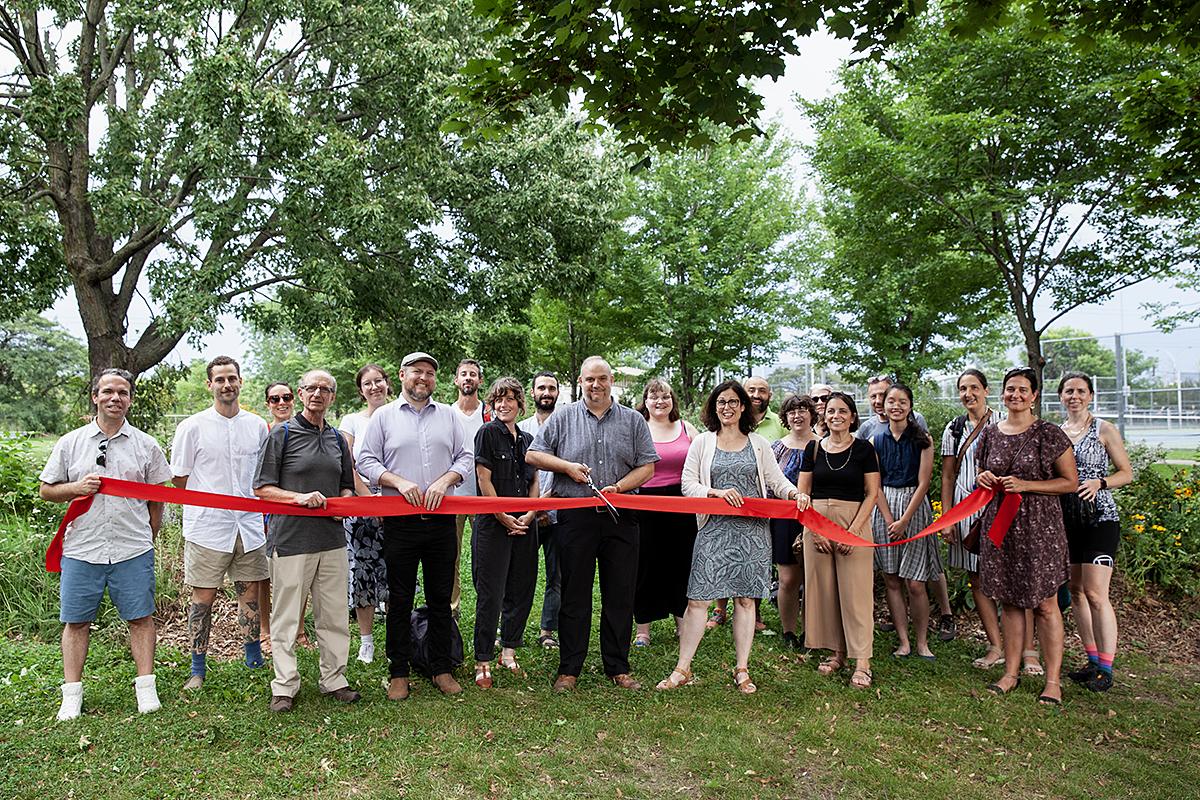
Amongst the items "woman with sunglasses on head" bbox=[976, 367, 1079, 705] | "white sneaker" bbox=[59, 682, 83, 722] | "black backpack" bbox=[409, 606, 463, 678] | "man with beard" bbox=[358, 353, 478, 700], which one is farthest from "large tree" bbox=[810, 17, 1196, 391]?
"white sneaker" bbox=[59, 682, 83, 722]

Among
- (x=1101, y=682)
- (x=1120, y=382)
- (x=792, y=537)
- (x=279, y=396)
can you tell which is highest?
(x=1120, y=382)

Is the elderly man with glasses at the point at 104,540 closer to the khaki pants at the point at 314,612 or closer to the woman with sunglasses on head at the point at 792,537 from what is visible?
the khaki pants at the point at 314,612

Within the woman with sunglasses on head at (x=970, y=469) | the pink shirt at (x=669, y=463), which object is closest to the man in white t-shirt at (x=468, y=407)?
the pink shirt at (x=669, y=463)

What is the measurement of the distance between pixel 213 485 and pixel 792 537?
436 centimetres

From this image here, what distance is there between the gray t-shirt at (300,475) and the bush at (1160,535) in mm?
6929

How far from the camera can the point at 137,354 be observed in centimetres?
1598

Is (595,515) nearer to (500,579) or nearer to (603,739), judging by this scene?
(500,579)

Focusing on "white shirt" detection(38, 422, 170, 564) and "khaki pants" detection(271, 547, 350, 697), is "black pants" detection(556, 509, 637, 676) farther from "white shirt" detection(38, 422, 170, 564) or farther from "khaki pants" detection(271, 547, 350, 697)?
"white shirt" detection(38, 422, 170, 564)

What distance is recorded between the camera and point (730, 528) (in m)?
5.50

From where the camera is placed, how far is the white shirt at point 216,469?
17.6 feet

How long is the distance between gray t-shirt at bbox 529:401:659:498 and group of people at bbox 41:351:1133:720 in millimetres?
16

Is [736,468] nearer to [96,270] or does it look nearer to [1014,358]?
[96,270]

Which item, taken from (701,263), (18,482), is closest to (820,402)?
(18,482)

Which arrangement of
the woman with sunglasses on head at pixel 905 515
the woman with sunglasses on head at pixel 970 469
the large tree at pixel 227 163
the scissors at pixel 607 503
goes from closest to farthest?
1. the scissors at pixel 607 503
2. the woman with sunglasses on head at pixel 970 469
3. the woman with sunglasses on head at pixel 905 515
4. the large tree at pixel 227 163
